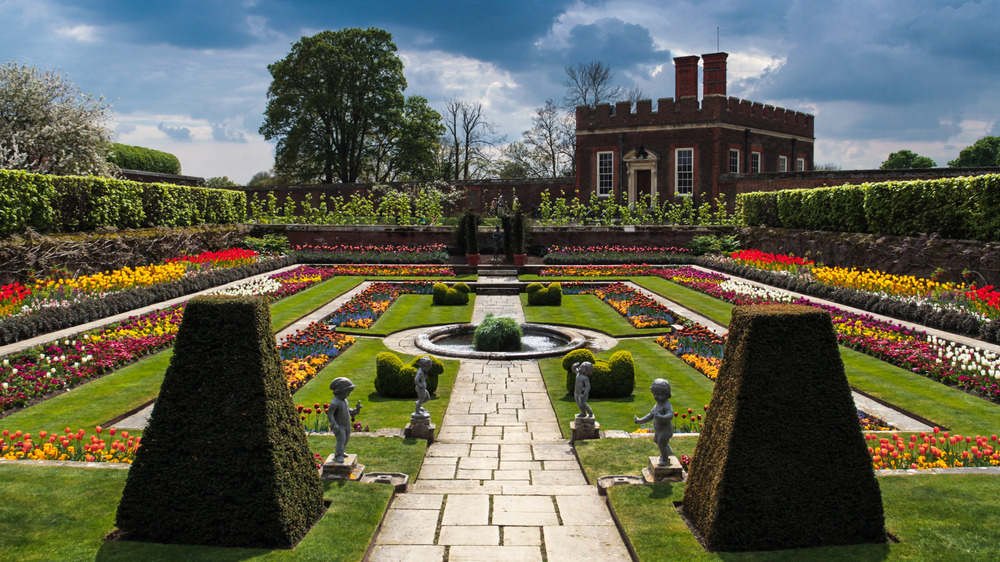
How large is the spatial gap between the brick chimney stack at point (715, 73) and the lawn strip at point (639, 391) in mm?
26798

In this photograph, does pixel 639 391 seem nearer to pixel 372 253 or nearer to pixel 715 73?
pixel 372 253

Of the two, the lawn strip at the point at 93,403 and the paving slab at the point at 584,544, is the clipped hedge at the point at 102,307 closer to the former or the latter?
the lawn strip at the point at 93,403

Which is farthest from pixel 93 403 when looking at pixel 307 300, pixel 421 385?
pixel 307 300

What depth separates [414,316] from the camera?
1548 centimetres

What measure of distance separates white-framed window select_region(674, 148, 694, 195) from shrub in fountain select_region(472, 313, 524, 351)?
2604 centimetres

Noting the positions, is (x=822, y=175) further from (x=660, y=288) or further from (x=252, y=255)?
(x=252, y=255)

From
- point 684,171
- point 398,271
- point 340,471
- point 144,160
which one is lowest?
point 340,471

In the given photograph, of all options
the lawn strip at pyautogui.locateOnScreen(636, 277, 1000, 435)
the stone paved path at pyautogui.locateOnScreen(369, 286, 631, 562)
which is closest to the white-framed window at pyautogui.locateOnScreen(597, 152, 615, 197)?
the lawn strip at pyautogui.locateOnScreen(636, 277, 1000, 435)

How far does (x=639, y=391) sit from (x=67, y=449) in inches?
276

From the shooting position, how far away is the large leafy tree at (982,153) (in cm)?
4769

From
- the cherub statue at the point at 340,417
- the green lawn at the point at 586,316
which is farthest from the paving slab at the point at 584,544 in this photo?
the green lawn at the point at 586,316

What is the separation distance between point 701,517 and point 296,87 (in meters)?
41.8

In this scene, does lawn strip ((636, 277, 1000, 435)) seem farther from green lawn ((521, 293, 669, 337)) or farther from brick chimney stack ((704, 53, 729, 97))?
brick chimney stack ((704, 53, 729, 97))

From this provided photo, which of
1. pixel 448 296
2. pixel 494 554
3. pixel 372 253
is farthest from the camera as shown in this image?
pixel 372 253
